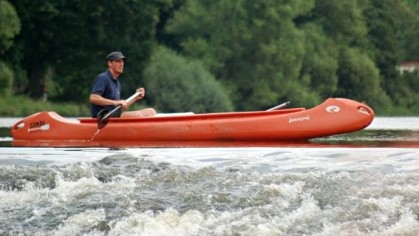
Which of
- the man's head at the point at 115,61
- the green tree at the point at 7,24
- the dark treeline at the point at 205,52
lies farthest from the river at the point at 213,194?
the dark treeline at the point at 205,52

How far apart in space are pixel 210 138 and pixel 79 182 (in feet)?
18.4

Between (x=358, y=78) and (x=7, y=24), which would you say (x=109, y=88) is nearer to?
(x=7, y=24)

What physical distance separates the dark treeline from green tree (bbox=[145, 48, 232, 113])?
6cm

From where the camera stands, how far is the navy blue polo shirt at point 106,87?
20.3 m

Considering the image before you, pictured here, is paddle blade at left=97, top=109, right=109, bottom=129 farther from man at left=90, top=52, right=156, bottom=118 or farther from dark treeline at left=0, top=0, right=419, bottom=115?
dark treeline at left=0, top=0, right=419, bottom=115

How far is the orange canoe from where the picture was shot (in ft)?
67.3

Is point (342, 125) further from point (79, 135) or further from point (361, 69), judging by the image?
point (361, 69)

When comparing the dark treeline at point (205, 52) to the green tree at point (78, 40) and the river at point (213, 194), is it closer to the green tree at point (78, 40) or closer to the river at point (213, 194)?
the green tree at point (78, 40)

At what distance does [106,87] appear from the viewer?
805 inches

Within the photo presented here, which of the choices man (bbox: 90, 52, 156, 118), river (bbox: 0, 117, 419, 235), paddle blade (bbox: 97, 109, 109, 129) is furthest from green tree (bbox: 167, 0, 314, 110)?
river (bbox: 0, 117, 419, 235)

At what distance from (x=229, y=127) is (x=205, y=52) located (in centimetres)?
4396

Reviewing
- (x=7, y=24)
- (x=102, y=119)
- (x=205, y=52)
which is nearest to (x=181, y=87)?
(x=205, y=52)

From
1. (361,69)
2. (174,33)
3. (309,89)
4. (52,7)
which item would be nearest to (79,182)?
(52,7)

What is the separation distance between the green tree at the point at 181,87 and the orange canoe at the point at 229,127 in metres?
36.1
